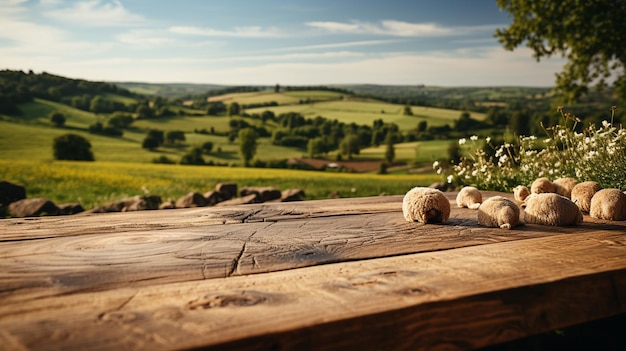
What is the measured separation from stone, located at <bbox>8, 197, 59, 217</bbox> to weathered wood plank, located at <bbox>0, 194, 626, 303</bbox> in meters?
6.59

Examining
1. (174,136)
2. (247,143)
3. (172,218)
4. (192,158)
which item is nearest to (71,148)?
(192,158)

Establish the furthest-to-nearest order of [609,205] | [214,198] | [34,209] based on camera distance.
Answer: [214,198], [34,209], [609,205]

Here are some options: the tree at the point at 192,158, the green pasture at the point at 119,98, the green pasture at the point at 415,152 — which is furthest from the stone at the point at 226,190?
the green pasture at the point at 119,98

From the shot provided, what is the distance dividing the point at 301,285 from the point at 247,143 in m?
26.7

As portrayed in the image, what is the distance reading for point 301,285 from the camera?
1384 mm

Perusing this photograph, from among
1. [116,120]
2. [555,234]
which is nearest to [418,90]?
[116,120]

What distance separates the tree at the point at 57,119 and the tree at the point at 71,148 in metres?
1.91

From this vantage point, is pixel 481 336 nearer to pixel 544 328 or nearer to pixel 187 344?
pixel 544 328

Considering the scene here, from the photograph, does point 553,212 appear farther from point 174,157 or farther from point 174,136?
point 174,136

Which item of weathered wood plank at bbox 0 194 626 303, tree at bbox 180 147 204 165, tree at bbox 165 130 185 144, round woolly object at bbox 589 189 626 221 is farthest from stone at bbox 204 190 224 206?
tree at bbox 165 130 185 144

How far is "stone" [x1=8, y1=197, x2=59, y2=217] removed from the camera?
26.4 feet

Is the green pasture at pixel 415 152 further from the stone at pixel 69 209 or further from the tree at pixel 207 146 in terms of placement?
the stone at pixel 69 209

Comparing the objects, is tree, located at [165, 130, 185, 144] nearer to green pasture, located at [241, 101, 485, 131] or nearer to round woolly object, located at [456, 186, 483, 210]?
green pasture, located at [241, 101, 485, 131]

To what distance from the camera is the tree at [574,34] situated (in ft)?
48.5
